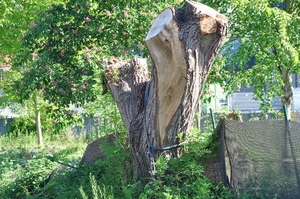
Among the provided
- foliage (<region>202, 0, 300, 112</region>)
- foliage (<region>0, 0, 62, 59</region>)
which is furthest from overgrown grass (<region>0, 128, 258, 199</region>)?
foliage (<region>0, 0, 62, 59</region>)

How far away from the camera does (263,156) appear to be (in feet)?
20.7

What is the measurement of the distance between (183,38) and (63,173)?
353 centimetres

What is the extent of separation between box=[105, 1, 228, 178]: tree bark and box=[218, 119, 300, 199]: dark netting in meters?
0.63

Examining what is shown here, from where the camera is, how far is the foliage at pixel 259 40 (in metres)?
9.87

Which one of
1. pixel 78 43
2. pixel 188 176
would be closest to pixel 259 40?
pixel 78 43

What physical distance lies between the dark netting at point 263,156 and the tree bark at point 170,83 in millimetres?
626

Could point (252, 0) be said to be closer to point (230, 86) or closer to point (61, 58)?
point (230, 86)

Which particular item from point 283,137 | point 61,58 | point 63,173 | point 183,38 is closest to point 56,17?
point 61,58

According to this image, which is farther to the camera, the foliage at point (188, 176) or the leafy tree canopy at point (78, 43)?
the leafy tree canopy at point (78, 43)

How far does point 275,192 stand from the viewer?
6.34 metres

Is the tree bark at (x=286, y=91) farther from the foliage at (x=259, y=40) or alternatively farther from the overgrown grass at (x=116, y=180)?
the overgrown grass at (x=116, y=180)

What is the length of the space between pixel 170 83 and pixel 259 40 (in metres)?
4.11

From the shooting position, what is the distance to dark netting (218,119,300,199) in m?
6.07

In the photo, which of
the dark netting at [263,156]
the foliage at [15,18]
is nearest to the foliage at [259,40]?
the dark netting at [263,156]
